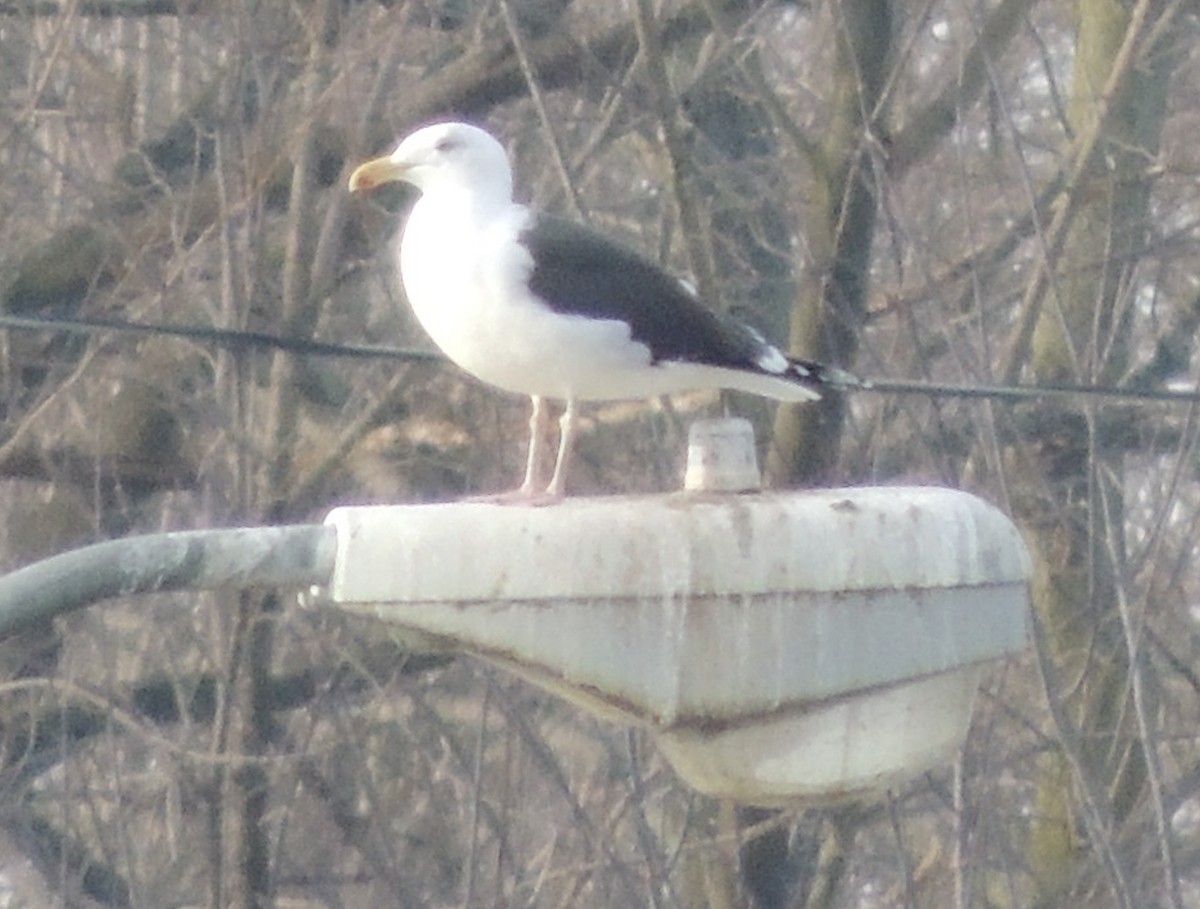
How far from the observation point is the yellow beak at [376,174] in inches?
136

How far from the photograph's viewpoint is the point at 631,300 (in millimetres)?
3133

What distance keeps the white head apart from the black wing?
0.15 m

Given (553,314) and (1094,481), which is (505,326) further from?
(1094,481)

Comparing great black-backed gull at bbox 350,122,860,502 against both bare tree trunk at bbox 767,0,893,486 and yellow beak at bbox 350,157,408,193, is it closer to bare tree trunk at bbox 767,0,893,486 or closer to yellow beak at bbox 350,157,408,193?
yellow beak at bbox 350,157,408,193

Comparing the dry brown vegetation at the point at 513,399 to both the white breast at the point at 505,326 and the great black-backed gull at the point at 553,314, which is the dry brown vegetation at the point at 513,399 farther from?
the white breast at the point at 505,326

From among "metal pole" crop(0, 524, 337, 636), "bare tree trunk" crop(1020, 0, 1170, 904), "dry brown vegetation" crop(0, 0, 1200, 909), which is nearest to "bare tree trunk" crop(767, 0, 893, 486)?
"dry brown vegetation" crop(0, 0, 1200, 909)

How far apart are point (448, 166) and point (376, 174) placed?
22cm

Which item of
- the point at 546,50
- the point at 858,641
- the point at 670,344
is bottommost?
the point at 858,641

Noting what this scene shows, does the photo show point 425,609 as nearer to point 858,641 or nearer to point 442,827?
point 858,641

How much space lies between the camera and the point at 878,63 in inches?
206

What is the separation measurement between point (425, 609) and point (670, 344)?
4.52 feet

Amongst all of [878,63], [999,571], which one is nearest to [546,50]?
[878,63]

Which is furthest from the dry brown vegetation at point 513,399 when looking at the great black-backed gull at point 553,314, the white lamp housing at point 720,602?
the white lamp housing at point 720,602

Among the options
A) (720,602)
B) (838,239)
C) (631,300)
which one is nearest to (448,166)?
(631,300)
